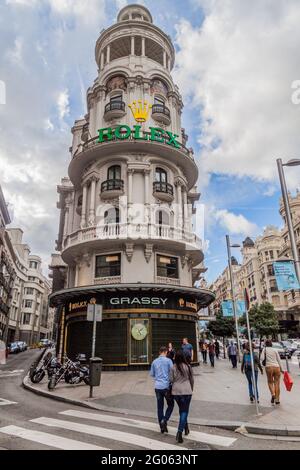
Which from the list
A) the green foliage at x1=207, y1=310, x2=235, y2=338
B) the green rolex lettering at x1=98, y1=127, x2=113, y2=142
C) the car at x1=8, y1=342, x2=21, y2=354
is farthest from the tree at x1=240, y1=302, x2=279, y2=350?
the green rolex lettering at x1=98, y1=127, x2=113, y2=142

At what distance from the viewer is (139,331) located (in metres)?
19.2

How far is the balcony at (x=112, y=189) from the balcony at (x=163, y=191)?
243cm

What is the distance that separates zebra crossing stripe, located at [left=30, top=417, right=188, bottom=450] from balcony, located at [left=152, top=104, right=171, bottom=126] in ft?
75.2

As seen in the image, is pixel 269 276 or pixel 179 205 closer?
pixel 179 205

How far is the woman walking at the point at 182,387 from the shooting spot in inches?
251

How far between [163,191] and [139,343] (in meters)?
10.5

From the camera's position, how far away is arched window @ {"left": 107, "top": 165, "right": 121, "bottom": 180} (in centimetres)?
2392

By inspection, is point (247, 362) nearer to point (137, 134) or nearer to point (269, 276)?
point (137, 134)

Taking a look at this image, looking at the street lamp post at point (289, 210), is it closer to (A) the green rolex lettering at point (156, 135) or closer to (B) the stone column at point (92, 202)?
(A) the green rolex lettering at point (156, 135)

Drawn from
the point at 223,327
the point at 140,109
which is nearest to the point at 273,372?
the point at 140,109

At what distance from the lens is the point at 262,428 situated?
702 centimetres
